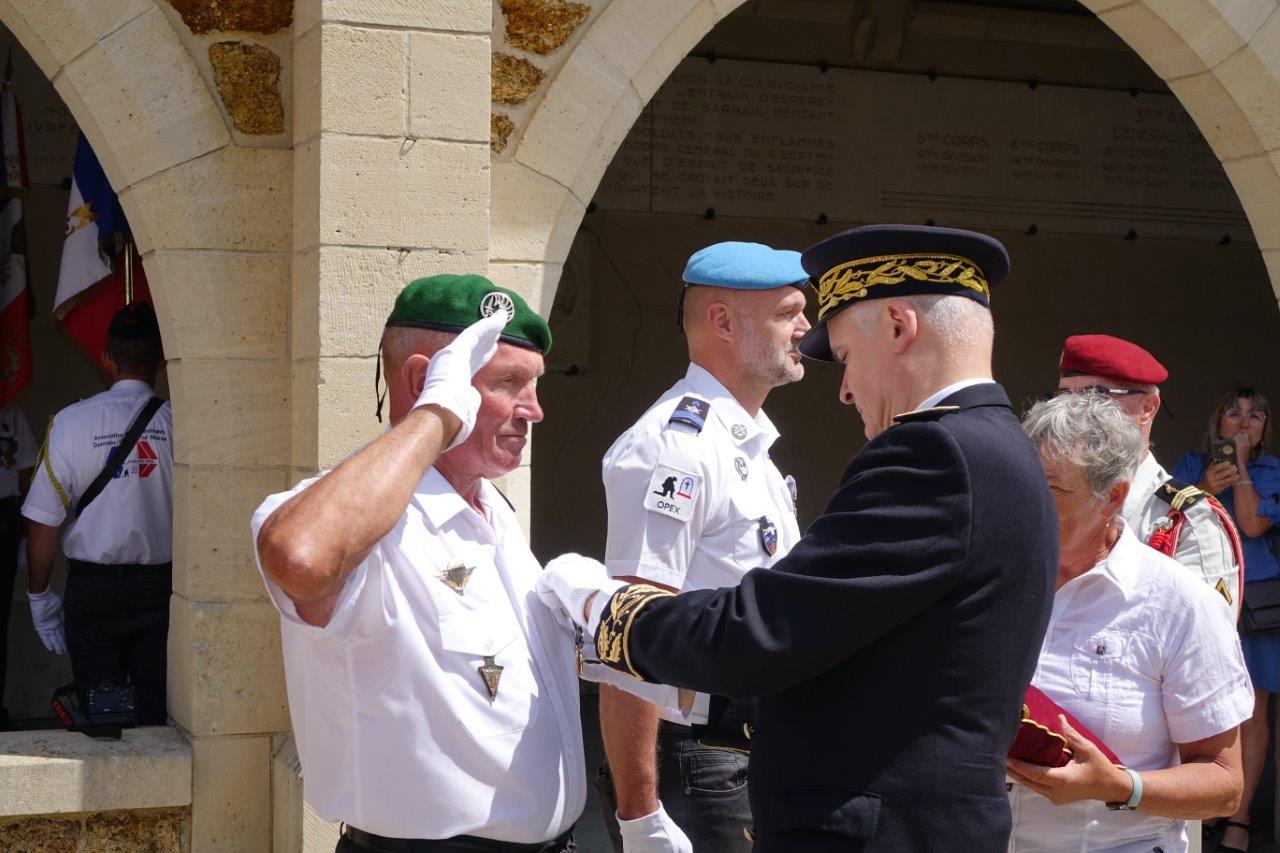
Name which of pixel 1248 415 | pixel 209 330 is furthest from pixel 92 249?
pixel 1248 415

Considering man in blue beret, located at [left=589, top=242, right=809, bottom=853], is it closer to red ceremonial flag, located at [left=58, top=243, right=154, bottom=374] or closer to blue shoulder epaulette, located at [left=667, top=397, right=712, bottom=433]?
blue shoulder epaulette, located at [left=667, top=397, right=712, bottom=433]

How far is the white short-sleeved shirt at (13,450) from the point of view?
16.5ft

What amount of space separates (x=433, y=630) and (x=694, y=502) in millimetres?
822

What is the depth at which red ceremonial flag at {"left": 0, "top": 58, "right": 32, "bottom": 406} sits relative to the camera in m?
4.78

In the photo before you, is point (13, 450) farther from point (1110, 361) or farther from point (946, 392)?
point (946, 392)

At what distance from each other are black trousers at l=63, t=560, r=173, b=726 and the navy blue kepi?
2.70 metres

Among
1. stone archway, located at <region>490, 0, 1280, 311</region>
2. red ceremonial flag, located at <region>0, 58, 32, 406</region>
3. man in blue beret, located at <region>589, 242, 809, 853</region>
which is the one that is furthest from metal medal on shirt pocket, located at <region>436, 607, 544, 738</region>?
red ceremonial flag, located at <region>0, 58, 32, 406</region>

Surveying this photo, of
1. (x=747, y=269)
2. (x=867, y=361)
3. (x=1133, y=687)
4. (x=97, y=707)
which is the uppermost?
(x=747, y=269)

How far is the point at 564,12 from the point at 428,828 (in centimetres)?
236

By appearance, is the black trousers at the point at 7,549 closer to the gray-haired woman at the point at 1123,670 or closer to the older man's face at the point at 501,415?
the older man's face at the point at 501,415

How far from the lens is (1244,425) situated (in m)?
5.54

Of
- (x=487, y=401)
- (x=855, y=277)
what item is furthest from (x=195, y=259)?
(x=855, y=277)

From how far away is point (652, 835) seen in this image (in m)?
2.61

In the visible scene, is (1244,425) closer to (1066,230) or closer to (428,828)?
(1066,230)
